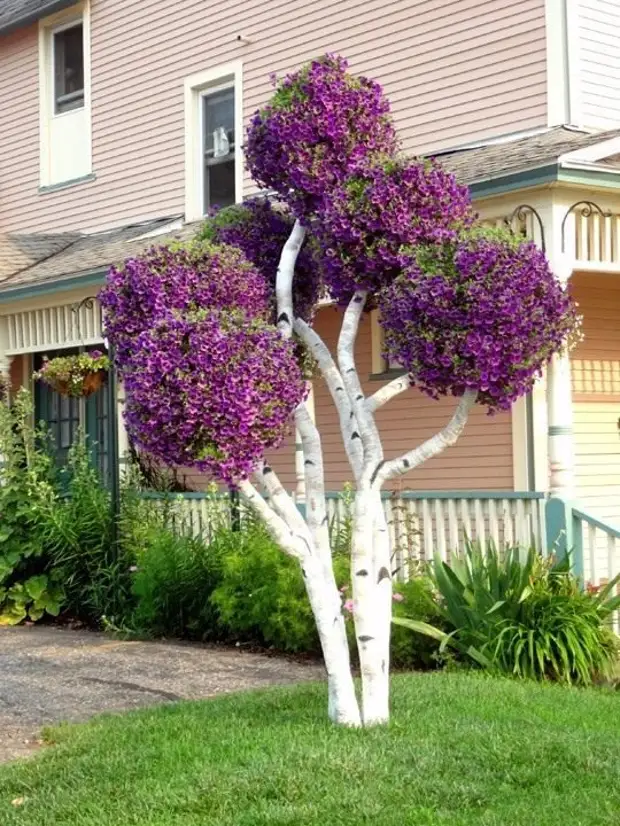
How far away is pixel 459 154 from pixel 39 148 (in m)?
7.88

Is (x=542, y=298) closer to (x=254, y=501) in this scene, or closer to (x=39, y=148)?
(x=254, y=501)

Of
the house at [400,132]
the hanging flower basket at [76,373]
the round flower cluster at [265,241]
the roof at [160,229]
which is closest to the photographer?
the round flower cluster at [265,241]

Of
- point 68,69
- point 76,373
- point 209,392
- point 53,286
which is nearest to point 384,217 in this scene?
point 209,392

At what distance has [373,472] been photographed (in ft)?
20.1

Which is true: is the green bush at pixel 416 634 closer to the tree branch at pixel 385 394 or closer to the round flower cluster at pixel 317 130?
the tree branch at pixel 385 394

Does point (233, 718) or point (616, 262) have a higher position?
point (616, 262)

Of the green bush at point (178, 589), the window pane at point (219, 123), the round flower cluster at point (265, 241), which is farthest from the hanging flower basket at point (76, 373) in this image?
the round flower cluster at point (265, 241)

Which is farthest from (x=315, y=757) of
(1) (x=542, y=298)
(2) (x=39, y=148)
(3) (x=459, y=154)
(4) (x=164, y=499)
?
(2) (x=39, y=148)

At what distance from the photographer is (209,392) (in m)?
5.44

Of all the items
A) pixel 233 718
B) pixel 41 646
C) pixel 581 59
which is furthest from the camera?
pixel 581 59

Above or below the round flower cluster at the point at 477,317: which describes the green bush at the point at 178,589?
below

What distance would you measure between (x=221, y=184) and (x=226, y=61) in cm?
136

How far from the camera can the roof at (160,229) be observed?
884 cm

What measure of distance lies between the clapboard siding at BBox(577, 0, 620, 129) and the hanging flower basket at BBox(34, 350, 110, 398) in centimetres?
500
